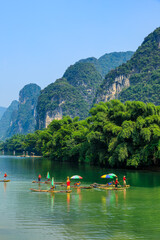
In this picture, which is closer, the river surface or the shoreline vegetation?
the river surface

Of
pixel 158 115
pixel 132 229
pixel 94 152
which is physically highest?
pixel 158 115

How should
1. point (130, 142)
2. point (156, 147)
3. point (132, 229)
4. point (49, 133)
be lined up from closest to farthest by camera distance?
point (132, 229)
point (156, 147)
point (130, 142)
point (49, 133)

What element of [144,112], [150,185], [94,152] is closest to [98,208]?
[150,185]

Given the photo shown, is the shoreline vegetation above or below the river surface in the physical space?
above

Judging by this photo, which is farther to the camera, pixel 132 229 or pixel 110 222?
pixel 110 222

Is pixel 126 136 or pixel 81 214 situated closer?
pixel 81 214

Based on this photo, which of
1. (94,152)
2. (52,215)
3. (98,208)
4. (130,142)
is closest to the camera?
(52,215)

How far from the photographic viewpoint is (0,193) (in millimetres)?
38125

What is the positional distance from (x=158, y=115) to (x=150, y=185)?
22452 millimetres

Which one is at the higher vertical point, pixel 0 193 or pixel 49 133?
pixel 49 133

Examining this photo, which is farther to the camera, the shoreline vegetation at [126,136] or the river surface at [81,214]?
the shoreline vegetation at [126,136]

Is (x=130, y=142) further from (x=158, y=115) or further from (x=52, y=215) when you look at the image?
(x=52, y=215)

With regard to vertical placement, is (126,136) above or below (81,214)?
above

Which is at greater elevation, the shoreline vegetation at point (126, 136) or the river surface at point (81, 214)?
the shoreline vegetation at point (126, 136)
